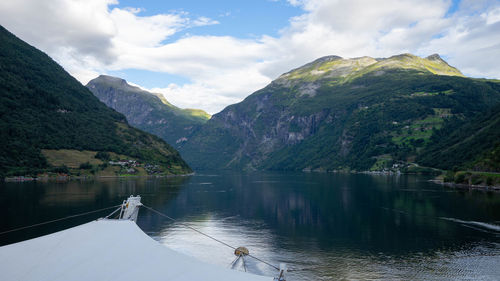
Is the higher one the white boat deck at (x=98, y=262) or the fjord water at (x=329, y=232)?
the white boat deck at (x=98, y=262)

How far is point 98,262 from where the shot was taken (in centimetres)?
1571

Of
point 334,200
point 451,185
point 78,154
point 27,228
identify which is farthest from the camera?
point 78,154

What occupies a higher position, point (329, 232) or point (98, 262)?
point (98, 262)

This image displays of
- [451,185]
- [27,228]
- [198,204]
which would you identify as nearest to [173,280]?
[27,228]

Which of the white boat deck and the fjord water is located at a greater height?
the white boat deck

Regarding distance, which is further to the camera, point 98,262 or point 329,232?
point 329,232

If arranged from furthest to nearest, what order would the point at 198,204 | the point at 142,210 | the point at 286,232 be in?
the point at 198,204 → the point at 142,210 → the point at 286,232

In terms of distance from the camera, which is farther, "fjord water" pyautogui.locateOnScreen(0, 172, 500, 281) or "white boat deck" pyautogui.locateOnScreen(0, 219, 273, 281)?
"fjord water" pyautogui.locateOnScreen(0, 172, 500, 281)

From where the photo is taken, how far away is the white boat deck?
1461 cm

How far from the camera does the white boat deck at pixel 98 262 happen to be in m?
14.6

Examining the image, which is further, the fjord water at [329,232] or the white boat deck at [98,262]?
the fjord water at [329,232]

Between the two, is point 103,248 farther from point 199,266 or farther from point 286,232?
point 286,232

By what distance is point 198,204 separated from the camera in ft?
279

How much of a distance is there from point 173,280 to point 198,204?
72001mm
